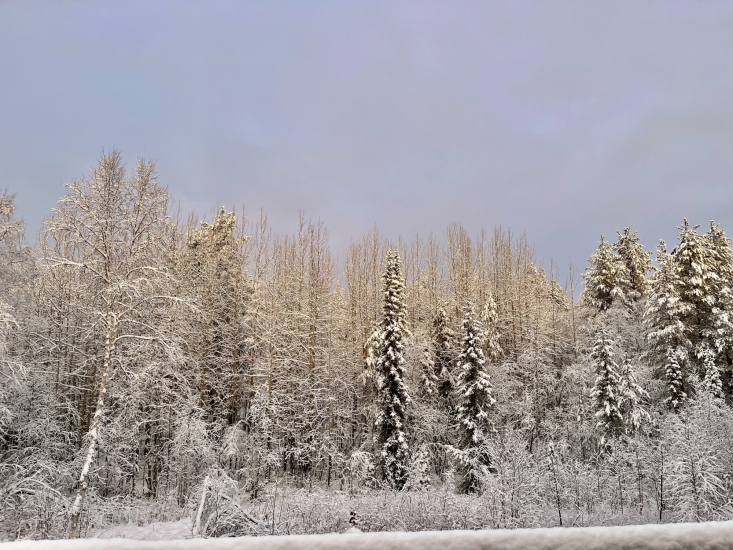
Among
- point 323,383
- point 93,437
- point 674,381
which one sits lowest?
point 93,437

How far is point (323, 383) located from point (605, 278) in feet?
71.6

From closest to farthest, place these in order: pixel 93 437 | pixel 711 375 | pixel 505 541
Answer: pixel 505 541
pixel 93 437
pixel 711 375

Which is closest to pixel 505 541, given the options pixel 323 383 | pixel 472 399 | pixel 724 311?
pixel 472 399

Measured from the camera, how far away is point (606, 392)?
20719 mm

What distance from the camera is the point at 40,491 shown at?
1288 centimetres

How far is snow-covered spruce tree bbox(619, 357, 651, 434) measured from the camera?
2022cm

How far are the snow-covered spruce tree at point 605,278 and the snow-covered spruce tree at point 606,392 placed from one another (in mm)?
11105

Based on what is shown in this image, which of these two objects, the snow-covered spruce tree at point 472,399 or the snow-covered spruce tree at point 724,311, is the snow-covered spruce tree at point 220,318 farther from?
the snow-covered spruce tree at point 724,311

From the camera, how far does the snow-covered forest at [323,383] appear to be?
13188mm

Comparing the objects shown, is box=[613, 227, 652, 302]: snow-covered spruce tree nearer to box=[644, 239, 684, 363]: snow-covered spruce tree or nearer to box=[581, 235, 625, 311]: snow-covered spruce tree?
box=[581, 235, 625, 311]: snow-covered spruce tree

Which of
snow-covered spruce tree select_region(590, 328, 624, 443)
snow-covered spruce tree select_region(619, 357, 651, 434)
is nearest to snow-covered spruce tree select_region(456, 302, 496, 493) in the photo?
snow-covered spruce tree select_region(590, 328, 624, 443)

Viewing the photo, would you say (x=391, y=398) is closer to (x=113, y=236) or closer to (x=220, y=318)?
(x=220, y=318)

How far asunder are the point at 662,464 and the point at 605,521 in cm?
251

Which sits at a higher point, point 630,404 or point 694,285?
point 694,285
